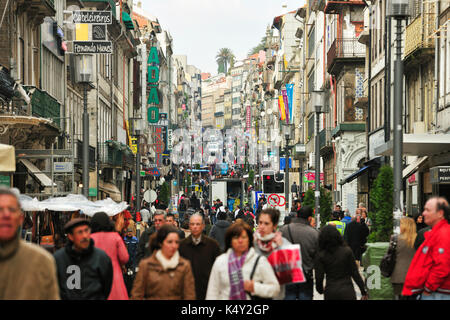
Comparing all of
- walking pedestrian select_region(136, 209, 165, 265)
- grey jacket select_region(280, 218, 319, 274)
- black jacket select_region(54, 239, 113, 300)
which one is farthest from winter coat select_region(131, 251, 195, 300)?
grey jacket select_region(280, 218, 319, 274)

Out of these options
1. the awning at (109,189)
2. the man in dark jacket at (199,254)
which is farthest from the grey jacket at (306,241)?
the awning at (109,189)

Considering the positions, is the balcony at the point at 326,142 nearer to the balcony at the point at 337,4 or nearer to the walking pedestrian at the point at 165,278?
the balcony at the point at 337,4

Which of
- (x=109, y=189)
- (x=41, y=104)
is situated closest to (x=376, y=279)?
(x=41, y=104)

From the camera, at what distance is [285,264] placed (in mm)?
8969

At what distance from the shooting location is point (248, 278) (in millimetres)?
8305

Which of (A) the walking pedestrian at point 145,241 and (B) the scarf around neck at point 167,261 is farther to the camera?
(A) the walking pedestrian at point 145,241

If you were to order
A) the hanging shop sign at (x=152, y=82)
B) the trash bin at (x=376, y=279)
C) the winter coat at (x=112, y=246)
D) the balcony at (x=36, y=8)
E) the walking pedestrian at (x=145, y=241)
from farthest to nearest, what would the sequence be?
the hanging shop sign at (x=152, y=82), the balcony at (x=36, y=8), the trash bin at (x=376, y=279), the walking pedestrian at (x=145, y=241), the winter coat at (x=112, y=246)

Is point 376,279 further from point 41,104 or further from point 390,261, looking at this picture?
point 41,104

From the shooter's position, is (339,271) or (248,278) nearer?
(248,278)

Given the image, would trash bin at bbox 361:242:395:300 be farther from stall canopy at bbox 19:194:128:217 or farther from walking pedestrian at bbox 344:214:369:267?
walking pedestrian at bbox 344:214:369:267

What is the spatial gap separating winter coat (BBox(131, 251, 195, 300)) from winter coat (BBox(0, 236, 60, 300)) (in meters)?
2.56

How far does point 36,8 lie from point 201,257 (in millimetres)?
20828

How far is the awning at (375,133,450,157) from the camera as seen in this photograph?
2408 centimetres

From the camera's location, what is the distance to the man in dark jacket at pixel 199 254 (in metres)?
10.9
